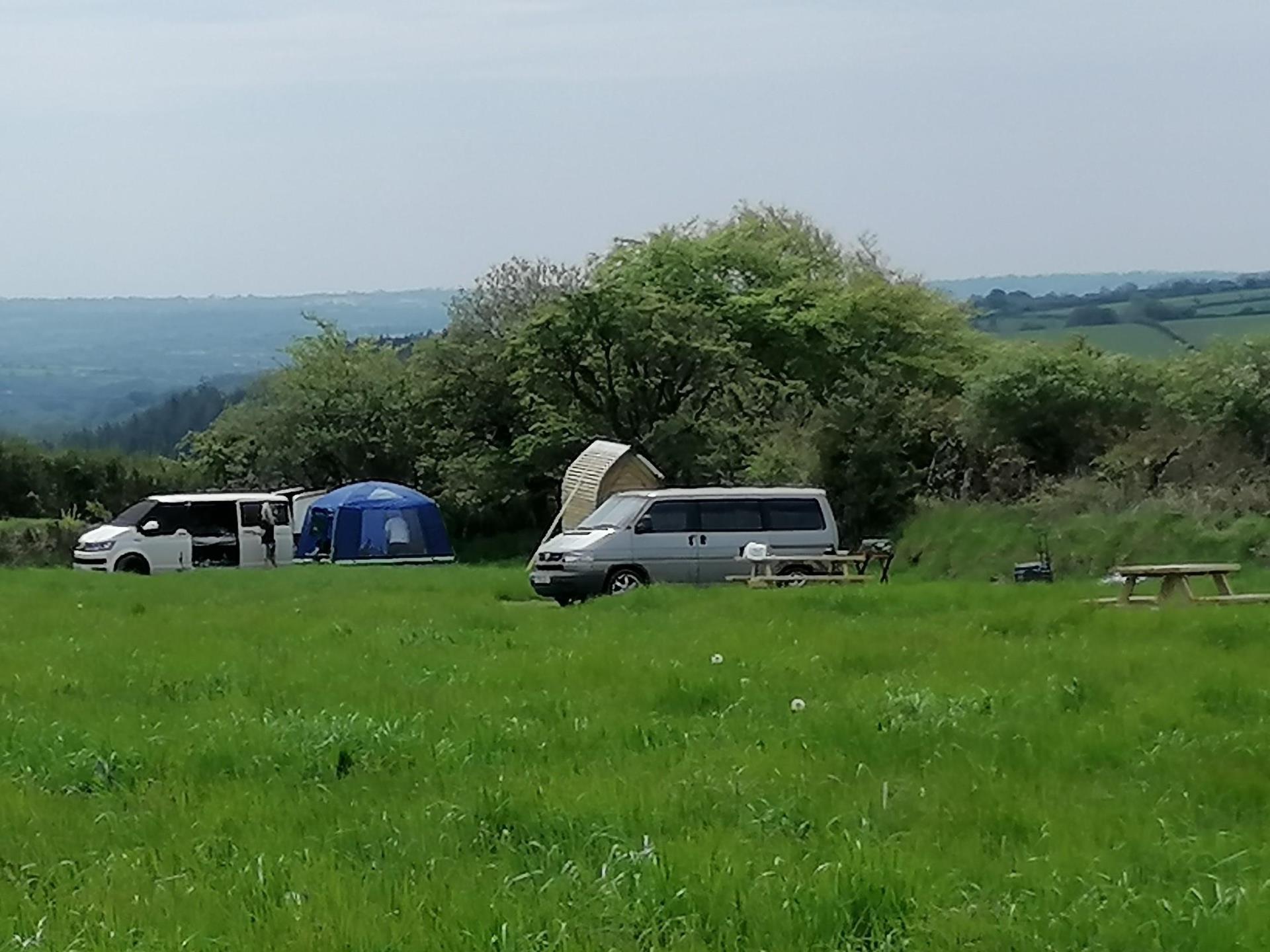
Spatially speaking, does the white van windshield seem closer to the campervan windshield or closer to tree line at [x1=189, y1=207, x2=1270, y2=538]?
tree line at [x1=189, y1=207, x2=1270, y2=538]

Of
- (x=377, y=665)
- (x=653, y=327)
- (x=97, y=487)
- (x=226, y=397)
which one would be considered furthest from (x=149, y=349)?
(x=377, y=665)

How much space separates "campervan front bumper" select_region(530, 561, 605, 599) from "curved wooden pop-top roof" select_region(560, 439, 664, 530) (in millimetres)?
7334

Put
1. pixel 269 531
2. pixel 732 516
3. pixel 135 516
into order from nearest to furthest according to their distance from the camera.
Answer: pixel 732 516 → pixel 135 516 → pixel 269 531

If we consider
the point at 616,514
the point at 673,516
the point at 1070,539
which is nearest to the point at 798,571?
the point at 673,516

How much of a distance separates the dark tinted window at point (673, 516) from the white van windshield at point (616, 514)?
25cm

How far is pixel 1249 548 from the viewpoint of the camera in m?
23.6

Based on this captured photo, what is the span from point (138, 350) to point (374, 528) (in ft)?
433

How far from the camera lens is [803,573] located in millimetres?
24750

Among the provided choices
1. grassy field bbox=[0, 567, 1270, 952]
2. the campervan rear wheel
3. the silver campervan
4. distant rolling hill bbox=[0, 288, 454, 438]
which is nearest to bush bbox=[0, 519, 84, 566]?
the silver campervan

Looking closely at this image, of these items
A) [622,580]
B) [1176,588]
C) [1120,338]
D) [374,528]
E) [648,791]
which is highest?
[1120,338]

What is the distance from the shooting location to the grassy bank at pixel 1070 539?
24.0m

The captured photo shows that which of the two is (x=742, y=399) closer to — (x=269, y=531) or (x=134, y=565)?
(x=269, y=531)

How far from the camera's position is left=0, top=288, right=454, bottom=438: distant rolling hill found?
108m

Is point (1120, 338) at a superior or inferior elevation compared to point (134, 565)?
superior
